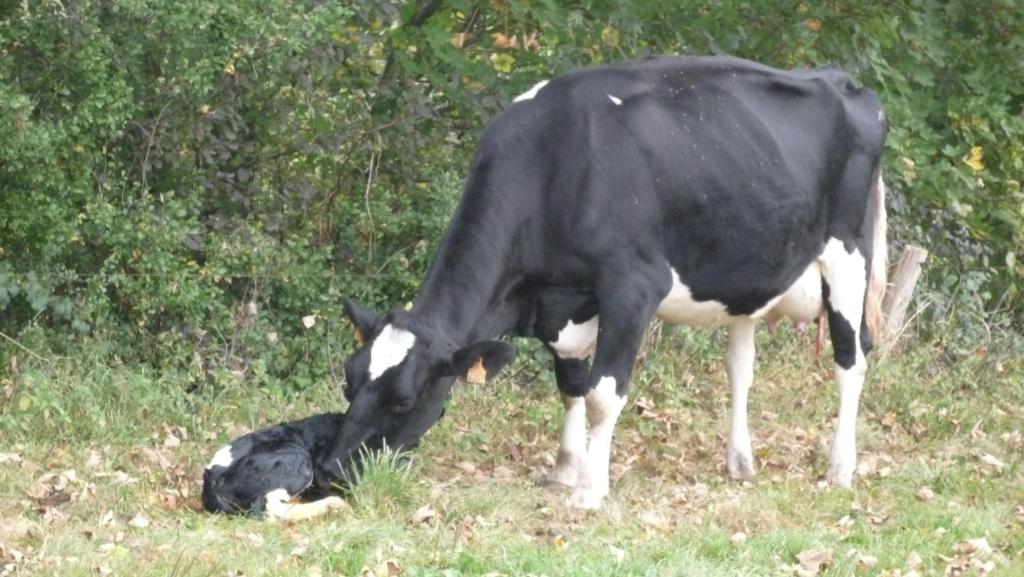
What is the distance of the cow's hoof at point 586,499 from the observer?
28.6 ft

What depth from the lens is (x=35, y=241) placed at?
1080cm

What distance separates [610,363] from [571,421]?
27.5 inches

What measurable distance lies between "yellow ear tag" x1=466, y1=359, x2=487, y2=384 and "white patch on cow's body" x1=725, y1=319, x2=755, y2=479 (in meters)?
2.03

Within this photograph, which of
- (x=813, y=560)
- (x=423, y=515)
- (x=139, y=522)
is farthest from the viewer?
(x=423, y=515)

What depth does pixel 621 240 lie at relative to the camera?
8.76 m

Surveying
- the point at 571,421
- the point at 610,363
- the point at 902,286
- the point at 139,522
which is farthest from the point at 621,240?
the point at 902,286

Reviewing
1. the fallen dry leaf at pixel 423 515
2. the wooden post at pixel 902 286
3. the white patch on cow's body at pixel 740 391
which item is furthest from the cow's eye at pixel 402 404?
the wooden post at pixel 902 286

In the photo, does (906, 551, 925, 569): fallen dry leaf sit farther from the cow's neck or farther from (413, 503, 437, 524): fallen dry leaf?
the cow's neck

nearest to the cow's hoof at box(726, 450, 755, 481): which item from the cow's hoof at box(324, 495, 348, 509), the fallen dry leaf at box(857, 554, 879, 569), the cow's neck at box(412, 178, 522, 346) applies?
the cow's neck at box(412, 178, 522, 346)

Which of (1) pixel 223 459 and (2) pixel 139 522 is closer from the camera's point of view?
(2) pixel 139 522

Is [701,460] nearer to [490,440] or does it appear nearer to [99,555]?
[490,440]

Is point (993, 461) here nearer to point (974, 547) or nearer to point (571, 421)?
point (974, 547)

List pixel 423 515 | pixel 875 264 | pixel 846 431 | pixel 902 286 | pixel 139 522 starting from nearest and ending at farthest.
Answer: pixel 139 522 < pixel 423 515 < pixel 846 431 < pixel 875 264 < pixel 902 286

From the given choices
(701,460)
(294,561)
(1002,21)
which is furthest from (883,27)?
(294,561)
